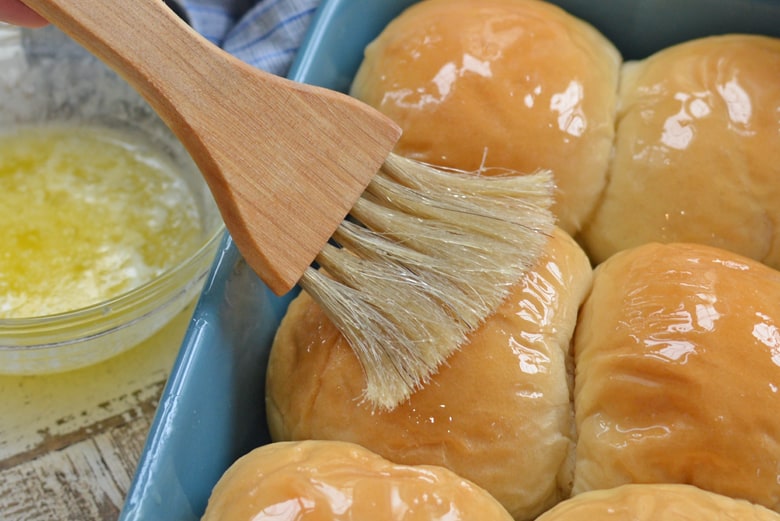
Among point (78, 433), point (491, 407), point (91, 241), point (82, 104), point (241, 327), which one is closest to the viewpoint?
point (491, 407)

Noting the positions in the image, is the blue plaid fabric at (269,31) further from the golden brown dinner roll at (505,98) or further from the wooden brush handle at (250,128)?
the wooden brush handle at (250,128)

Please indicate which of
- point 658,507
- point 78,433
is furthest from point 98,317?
point 658,507

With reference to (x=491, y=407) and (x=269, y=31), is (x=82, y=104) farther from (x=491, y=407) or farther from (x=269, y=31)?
(x=491, y=407)

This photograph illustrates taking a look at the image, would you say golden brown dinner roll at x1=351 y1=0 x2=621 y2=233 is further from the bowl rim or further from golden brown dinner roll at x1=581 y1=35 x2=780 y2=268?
the bowl rim

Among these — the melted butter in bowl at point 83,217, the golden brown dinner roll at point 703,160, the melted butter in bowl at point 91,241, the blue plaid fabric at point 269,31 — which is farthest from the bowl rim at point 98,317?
the golden brown dinner roll at point 703,160

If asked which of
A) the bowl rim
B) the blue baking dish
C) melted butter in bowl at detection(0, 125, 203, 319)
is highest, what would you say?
the blue baking dish

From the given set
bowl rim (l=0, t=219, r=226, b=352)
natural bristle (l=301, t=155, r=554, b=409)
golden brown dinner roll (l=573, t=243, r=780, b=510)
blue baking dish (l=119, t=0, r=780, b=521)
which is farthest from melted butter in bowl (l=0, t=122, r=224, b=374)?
golden brown dinner roll (l=573, t=243, r=780, b=510)

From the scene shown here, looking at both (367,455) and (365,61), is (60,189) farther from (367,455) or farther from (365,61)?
(367,455)
